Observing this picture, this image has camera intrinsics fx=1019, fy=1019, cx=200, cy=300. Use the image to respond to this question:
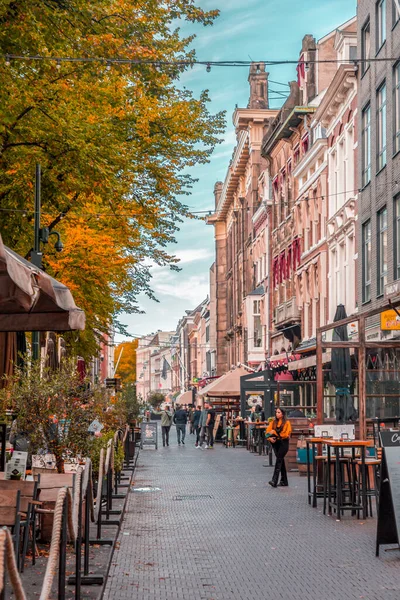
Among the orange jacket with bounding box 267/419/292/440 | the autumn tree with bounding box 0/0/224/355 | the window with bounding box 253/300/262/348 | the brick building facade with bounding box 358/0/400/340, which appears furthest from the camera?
the window with bounding box 253/300/262/348

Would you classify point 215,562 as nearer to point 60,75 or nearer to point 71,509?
point 71,509

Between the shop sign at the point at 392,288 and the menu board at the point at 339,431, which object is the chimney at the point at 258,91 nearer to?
the shop sign at the point at 392,288

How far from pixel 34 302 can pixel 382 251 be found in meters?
22.3

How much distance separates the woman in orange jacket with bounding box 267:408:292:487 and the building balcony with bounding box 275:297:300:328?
27.4 m

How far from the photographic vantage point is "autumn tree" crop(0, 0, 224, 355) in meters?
15.0

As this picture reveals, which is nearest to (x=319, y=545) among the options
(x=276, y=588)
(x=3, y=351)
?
(x=276, y=588)

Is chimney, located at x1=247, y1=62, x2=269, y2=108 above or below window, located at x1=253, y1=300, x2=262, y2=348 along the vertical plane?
above

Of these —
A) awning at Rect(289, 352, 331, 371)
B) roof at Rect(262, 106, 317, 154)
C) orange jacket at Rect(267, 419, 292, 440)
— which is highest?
roof at Rect(262, 106, 317, 154)

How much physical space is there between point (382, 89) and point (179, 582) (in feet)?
78.4

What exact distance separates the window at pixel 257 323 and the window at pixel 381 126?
32.0 meters

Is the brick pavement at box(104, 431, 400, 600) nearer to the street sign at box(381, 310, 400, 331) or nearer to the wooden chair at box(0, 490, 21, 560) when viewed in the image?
the wooden chair at box(0, 490, 21, 560)

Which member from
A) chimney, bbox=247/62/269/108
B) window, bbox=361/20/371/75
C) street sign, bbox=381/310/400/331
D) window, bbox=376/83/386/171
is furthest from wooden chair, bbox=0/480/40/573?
chimney, bbox=247/62/269/108

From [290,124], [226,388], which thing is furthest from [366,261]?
[290,124]

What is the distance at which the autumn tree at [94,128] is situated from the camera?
15008 mm
